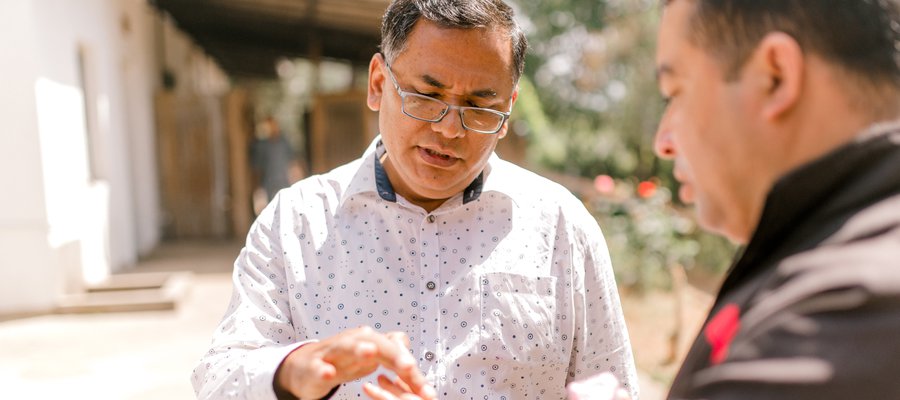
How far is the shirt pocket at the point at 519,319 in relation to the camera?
1775 millimetres

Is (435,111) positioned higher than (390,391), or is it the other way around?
(435,111)

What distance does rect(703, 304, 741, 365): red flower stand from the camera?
2.95 ft

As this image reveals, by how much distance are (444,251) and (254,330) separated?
472 mm

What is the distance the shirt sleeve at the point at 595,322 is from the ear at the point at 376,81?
1.98ft

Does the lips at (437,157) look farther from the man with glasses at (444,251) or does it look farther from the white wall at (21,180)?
the white wall at (21,180)

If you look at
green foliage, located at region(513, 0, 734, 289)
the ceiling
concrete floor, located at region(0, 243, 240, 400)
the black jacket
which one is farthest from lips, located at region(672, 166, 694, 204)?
green foliage, located at region(513, 0, 734, 289)

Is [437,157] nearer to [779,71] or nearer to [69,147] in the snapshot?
[779,71]

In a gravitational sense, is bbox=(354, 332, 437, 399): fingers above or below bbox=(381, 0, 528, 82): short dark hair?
below

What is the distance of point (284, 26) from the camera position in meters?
12.4

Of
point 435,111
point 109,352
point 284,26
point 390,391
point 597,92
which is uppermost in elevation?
point 284,26

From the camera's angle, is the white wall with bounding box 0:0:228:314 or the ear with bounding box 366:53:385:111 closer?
the ear with bounding box 366:53:385:111

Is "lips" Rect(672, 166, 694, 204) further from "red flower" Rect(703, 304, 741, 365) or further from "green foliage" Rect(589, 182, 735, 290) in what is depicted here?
"green foliage" Rect(589, 182, 735, 290)

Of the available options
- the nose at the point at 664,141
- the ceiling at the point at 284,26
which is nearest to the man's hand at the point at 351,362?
the nose at the point at 664,141

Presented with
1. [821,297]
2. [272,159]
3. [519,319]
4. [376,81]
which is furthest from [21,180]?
[821,297]
